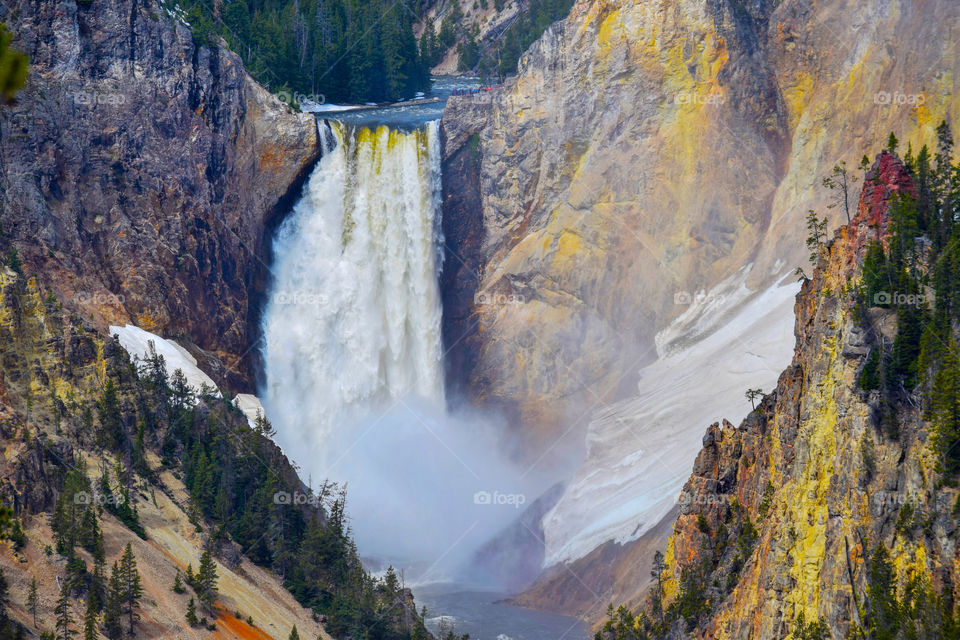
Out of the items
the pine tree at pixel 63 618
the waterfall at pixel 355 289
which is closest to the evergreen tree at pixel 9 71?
the pine tree at pixel 63 618

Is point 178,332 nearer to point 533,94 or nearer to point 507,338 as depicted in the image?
point 507,338

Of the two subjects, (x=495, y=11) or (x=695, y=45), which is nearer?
(x=695, y=45)

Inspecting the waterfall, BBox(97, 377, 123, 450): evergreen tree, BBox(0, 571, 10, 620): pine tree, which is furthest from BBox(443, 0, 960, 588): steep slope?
BBox(0, 571, 10, 620): pine tree

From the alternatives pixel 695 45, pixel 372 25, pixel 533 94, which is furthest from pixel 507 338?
pixel 372 25

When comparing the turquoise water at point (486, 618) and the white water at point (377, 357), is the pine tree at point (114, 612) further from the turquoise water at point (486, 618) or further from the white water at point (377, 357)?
the white water at point (377, 357)

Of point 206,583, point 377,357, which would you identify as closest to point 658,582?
point 206,583

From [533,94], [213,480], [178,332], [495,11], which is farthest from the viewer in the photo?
[495,11]
